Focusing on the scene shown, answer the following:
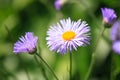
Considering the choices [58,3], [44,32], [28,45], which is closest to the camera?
[28,45]

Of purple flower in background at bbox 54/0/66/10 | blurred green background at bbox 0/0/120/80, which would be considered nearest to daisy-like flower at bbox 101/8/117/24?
purple flower in background at bbox 54/0/66/10

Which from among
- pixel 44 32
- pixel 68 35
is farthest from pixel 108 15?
pixel 44 32

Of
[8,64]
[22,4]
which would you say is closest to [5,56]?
[8,64]

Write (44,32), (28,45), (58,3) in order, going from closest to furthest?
1. (28,45)
2. (58,3)
3. (44,32)

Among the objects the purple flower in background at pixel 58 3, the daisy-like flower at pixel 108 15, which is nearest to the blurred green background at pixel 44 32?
the purple flower in background at pixel 58 3

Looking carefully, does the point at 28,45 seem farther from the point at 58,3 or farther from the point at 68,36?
the point at 58,3

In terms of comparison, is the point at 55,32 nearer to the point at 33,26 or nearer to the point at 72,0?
the point at 72,0
